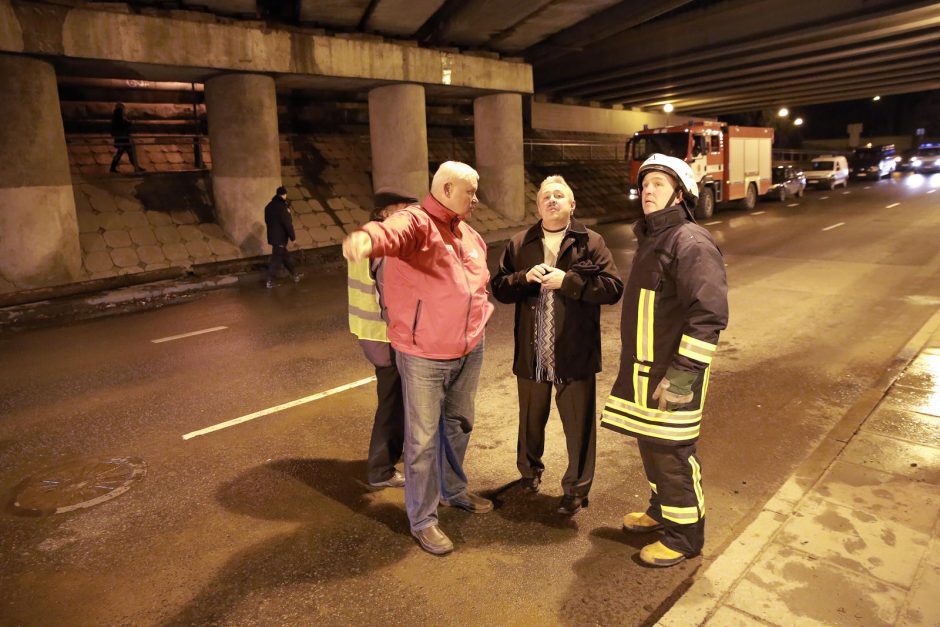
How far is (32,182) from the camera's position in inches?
459

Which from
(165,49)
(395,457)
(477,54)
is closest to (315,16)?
(165,49)

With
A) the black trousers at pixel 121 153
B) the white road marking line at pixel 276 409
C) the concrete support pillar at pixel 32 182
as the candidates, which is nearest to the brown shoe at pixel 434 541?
the white road marking line at pixel 276 409

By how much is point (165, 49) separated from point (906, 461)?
1396 centimetres

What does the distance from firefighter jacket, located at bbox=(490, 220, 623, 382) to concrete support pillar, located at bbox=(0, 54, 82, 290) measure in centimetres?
1121

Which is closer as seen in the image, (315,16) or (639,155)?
(315,16)

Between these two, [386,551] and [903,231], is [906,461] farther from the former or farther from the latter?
[903,231]

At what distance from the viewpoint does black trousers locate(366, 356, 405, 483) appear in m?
4.33

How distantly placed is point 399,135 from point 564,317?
14350 millimetres

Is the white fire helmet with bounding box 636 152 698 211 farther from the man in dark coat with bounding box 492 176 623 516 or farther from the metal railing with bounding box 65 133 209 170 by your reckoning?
the metal railing with bounding box 65 133 209 170

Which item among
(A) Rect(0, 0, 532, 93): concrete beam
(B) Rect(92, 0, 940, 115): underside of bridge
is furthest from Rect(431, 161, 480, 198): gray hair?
(B) Rect(92, 0, 940, 115): underside of bridge


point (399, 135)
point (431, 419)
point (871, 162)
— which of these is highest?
point (399, 135)

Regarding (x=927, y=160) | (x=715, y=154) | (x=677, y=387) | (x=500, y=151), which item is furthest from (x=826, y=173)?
(x=677, y=387)

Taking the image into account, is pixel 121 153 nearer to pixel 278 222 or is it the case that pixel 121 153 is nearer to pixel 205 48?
pixel 205 48

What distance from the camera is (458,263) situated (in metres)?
3.38
